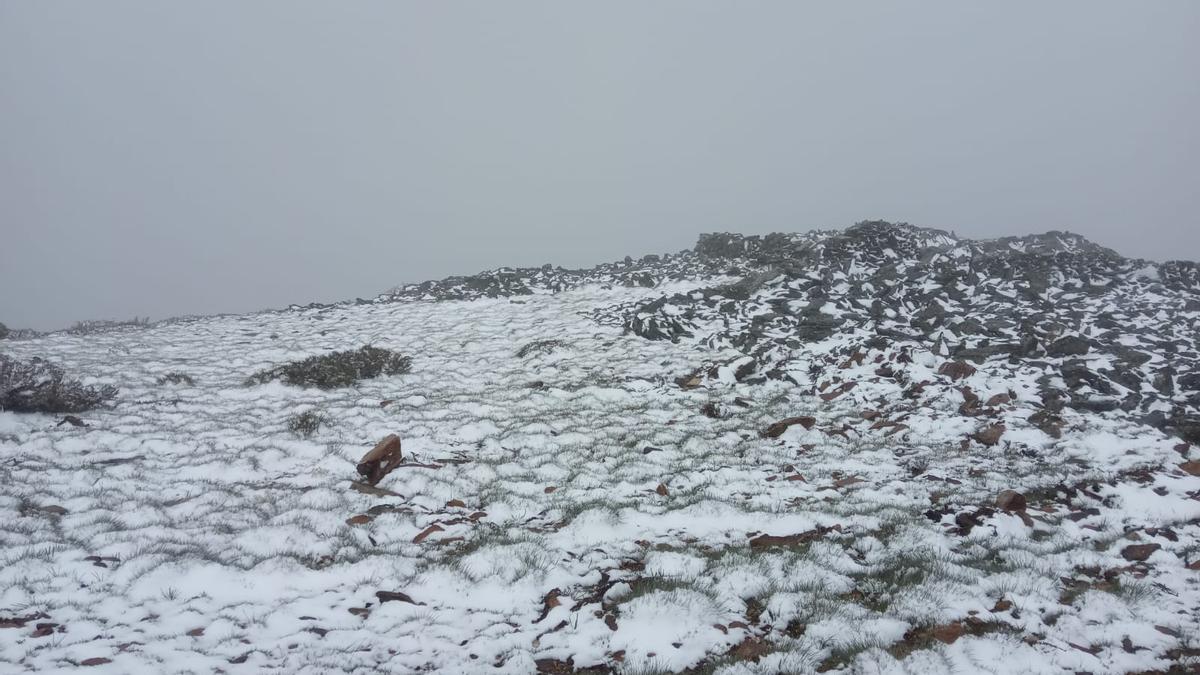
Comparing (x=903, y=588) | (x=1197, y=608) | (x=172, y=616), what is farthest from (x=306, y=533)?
(x=1197, y=608)

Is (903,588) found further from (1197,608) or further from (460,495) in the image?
(460,495)

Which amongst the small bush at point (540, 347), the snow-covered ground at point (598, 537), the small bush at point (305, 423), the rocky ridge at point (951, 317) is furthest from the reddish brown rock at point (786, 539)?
the small bush at point (540, 347)

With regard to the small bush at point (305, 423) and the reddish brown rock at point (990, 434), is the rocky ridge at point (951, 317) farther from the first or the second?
the small bush at point (305, 423)

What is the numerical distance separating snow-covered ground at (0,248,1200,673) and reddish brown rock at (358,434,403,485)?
259mm

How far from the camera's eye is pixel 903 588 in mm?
5973

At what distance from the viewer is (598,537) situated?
7.46 metres

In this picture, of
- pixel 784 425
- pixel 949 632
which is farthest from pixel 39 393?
pixel 949 632

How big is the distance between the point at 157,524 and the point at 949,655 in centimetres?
947

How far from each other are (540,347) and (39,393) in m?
12.1

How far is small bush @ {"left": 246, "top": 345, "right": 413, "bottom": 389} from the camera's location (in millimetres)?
14617

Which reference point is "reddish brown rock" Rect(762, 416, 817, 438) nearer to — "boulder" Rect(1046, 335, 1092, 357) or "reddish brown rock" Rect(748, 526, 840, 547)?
"reddish brown rock" Rect(748, 526, 840, 547)

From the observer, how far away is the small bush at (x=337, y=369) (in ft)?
48.0

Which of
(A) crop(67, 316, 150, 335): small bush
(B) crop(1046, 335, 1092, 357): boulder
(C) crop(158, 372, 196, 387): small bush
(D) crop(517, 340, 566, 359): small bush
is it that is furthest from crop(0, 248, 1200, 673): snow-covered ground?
(A) crop(67, 316, 150, 335): small bush

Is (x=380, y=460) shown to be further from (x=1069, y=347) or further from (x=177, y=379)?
(x=1069, y=347)
